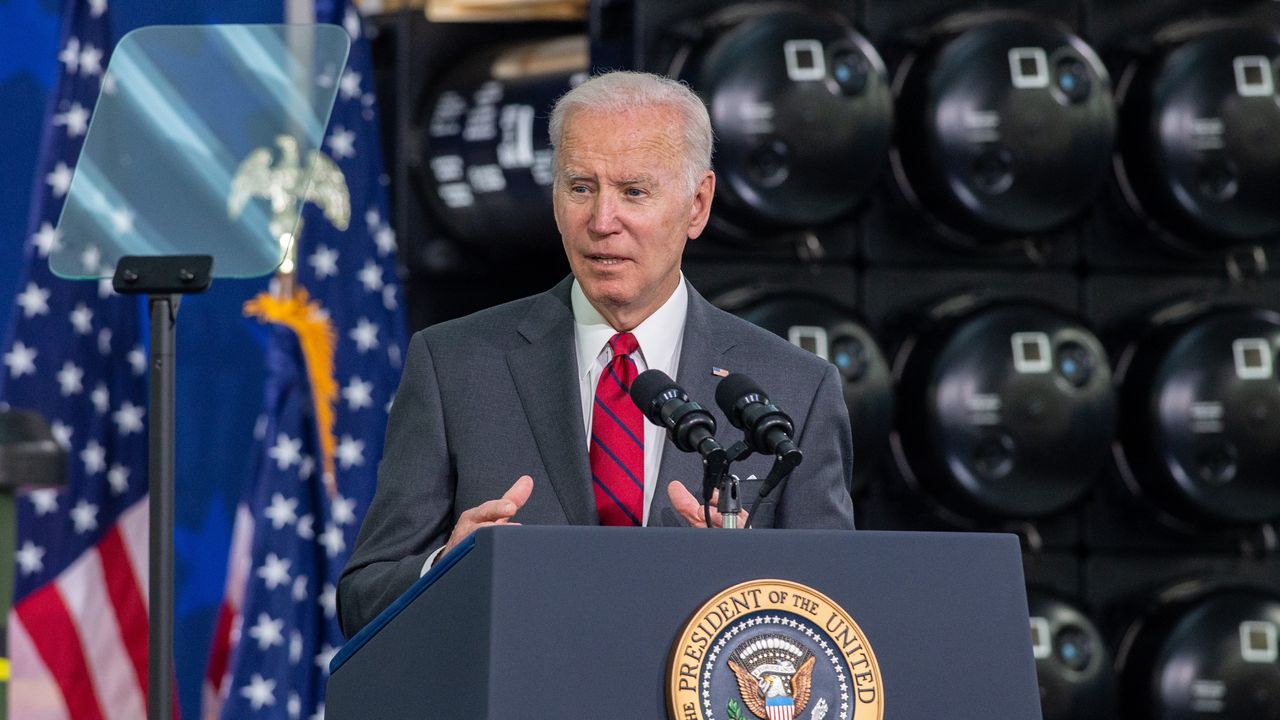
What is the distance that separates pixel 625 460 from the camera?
7.29 ft

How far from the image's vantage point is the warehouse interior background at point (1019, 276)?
4141 millimetres

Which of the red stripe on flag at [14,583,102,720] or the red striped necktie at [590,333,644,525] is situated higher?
the red striped necktie at [590,333,644,525]

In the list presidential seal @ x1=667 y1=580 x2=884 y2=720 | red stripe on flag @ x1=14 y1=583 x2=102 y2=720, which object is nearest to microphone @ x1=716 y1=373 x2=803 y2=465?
presidential seal @ x1=667 y1=580 x2=884 y2=720

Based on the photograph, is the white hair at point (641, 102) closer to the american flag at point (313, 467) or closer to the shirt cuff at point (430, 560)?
the shirt cuff at point (430, 560)

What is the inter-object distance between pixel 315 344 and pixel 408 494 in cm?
210

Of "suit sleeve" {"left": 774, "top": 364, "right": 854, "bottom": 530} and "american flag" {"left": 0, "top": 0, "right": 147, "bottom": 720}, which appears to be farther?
"american flag" {"left": 0, "top": 0, "right": 147, "bottom": 720}

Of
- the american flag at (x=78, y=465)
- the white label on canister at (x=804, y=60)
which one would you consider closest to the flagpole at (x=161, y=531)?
the american flag at (x=78, y=465)

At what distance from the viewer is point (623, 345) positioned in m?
2.30

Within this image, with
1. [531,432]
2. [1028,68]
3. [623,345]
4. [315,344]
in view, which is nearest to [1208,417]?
[1028,68]

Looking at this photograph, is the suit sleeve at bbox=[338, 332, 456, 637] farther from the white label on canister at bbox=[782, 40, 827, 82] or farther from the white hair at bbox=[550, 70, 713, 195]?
the white label on canister at bbox=[782, 40, 827, 82]

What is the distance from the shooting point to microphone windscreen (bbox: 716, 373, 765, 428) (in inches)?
72.8

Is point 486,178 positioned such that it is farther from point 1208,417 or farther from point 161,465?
point 161,465

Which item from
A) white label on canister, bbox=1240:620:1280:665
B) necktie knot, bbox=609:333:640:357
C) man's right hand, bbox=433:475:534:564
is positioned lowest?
white label on canister, bbox=1240:620:1280:665

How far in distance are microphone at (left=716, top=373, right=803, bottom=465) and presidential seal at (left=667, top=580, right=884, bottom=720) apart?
0.65 ft
